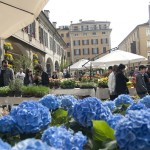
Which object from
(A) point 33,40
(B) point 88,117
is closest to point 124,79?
(B) point 88,117

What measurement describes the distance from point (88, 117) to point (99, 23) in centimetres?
11418

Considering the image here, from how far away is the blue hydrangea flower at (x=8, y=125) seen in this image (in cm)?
173

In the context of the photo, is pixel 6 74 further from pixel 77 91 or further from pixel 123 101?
pixel 123 101

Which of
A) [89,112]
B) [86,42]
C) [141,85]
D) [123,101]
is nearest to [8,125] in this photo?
[89,112]

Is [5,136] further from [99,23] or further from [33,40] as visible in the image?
[99,23]

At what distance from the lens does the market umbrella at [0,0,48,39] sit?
4617mm

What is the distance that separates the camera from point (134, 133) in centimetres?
118

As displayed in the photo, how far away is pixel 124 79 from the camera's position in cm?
925

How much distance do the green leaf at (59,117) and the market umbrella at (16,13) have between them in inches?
97.7

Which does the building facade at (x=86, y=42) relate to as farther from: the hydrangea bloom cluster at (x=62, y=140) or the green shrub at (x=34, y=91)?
the hydrangea bloom cluster at (x=62, y=140)

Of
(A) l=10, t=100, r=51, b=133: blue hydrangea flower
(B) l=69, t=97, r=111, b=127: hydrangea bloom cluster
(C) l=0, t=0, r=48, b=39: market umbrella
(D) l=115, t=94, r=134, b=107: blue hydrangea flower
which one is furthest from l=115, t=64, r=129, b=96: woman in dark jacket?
(A) l=10, t=100, r=51, b=133: blue hydrangea flower

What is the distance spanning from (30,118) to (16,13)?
355 cm

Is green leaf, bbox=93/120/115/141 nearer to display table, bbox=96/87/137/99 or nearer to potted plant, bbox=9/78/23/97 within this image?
potted plant, bbox=9/78/23/97

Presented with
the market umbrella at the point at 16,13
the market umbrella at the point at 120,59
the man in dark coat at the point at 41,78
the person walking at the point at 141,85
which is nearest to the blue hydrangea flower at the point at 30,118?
the market umbrella at the point at 16,13
